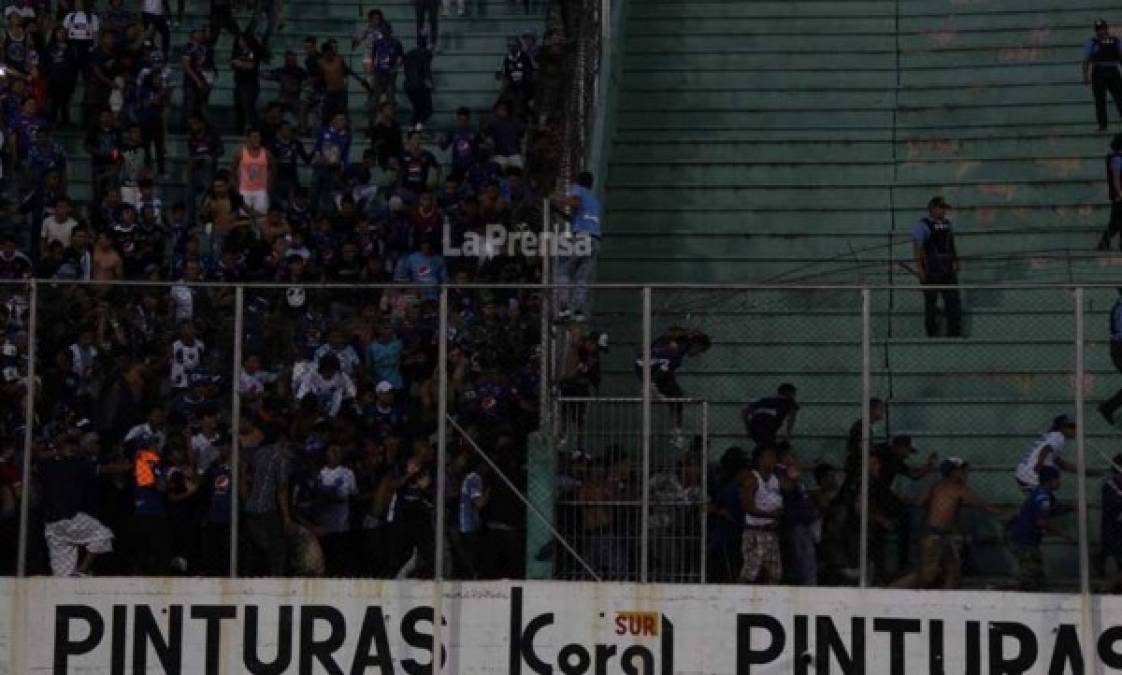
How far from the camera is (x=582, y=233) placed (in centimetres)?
2698

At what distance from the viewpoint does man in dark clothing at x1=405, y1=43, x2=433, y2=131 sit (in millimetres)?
33562

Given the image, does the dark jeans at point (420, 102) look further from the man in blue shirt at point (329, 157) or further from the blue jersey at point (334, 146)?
the blue jersey at point (334, 146)

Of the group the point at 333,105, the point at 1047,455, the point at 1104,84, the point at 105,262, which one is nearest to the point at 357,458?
the point at 1047,455

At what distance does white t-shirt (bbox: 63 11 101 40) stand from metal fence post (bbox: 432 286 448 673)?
12186mm

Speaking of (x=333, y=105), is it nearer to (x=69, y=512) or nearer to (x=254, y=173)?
(x=254, y=173)

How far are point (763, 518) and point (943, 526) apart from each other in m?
1.50

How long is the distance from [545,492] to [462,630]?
1389mm

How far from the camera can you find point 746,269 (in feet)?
98.3

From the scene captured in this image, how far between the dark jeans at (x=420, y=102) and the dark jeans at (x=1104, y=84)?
8202mm

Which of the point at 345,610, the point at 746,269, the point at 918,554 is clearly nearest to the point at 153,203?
the point at 746,269

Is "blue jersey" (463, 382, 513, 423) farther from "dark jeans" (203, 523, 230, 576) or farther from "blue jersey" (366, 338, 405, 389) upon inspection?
"dark jeans" (203, 523, 230, 576)

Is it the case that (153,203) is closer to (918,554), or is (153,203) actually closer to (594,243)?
(594,243)

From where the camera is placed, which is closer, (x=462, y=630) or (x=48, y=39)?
(x=462, y=630)

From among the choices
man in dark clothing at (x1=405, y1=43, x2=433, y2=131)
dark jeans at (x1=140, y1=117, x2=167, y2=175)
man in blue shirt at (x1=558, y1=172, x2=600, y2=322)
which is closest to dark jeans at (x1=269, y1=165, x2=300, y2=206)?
dark jeans at (x1=140, y1=117, x2=167, y2=175)
